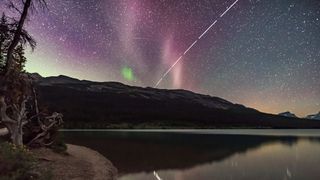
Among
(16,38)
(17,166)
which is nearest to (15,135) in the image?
(16,38)

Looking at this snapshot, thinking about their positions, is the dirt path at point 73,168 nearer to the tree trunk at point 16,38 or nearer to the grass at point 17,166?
the grass at point 17,166

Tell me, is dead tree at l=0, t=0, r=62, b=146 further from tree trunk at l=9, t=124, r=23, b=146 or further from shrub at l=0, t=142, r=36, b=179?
shrub at l=0, t=142, r=36, b=179

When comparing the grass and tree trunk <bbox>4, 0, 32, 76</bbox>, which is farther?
tree trunk <bbox>4, 0, 32, 76</bbox>

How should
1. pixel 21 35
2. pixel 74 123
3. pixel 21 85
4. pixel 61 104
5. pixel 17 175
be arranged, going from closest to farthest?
pixel 17 175
pixel 21 35
pixel 21 85
pixel 74 123
pixel 61 104

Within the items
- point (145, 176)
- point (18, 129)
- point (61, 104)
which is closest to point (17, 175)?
point (18, 129)

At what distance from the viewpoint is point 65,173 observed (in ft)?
76.9

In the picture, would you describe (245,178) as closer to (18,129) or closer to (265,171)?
(265,171)

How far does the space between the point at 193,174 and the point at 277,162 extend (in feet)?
43.8

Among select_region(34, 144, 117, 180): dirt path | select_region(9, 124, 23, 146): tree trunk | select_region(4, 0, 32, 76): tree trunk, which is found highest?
select_region(4, 0, 32, 76): tree trunk

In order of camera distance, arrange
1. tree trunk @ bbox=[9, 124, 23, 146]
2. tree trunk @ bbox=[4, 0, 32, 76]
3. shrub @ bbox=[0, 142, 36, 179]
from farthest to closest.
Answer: tree trunk @ bbox=[9, 124, 23, 146] → tree trunk @ bbox=[4, 0, 32, 76] → shrub @ bbox=[0, 142, 36, 179]

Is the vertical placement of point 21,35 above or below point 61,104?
below

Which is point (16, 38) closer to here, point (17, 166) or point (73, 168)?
point (17, 166)

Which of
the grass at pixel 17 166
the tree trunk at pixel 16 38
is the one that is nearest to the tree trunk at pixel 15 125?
the tree trunk at pixel 16 38

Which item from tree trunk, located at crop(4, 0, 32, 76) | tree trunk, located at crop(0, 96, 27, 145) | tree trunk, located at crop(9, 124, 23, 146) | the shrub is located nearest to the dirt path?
tree trunk, located at crop(9, 124, 23, 146)
